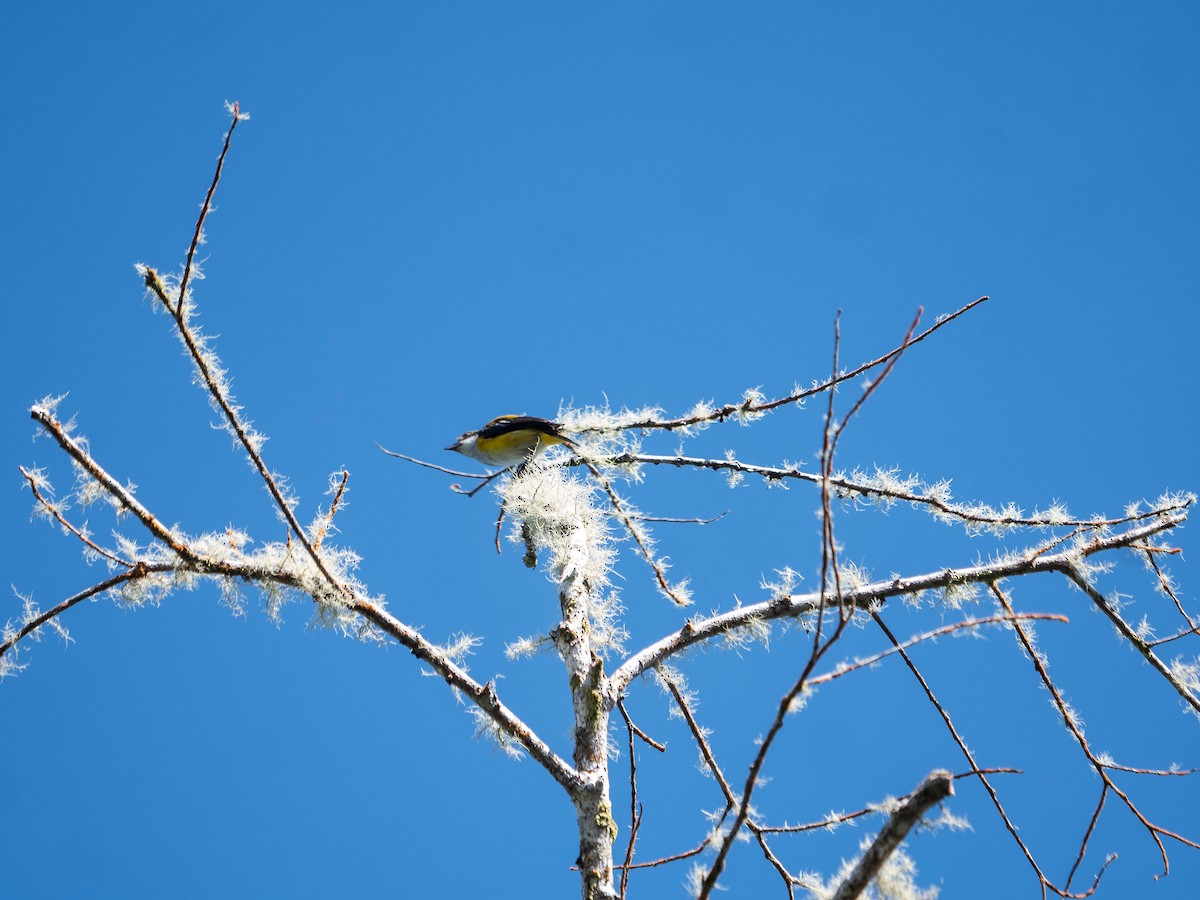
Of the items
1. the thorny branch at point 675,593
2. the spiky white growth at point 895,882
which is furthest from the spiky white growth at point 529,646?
the spiky white growth at point 895,882

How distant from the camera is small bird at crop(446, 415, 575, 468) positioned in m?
2.82

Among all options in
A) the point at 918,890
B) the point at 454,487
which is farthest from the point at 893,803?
the point at 454,487

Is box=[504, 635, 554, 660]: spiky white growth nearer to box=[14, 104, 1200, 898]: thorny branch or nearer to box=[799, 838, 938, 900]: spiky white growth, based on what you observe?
box=[14, 104, 1200, 898]: thorny branch

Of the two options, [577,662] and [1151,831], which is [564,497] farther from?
[1151,831]

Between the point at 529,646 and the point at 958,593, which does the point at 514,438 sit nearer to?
the point at 529,646

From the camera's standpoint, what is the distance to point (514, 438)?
9.37ft

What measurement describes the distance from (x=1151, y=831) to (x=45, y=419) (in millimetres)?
2641

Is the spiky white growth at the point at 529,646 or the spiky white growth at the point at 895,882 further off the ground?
the spiky white growth at the point at 529,646

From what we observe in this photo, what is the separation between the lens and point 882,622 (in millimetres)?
2377

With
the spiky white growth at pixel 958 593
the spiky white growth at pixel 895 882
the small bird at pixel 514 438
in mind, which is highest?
the small bird at pixel 514 438

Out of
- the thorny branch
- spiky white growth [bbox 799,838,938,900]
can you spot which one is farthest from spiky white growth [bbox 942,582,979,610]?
spiky white growth [bbox 799,838,938,900]

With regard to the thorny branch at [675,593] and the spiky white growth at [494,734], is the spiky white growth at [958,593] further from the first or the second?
the spiky white growth at [494,734]

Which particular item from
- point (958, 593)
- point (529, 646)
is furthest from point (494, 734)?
point (958, 593)

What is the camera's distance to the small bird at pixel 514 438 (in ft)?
9.24
